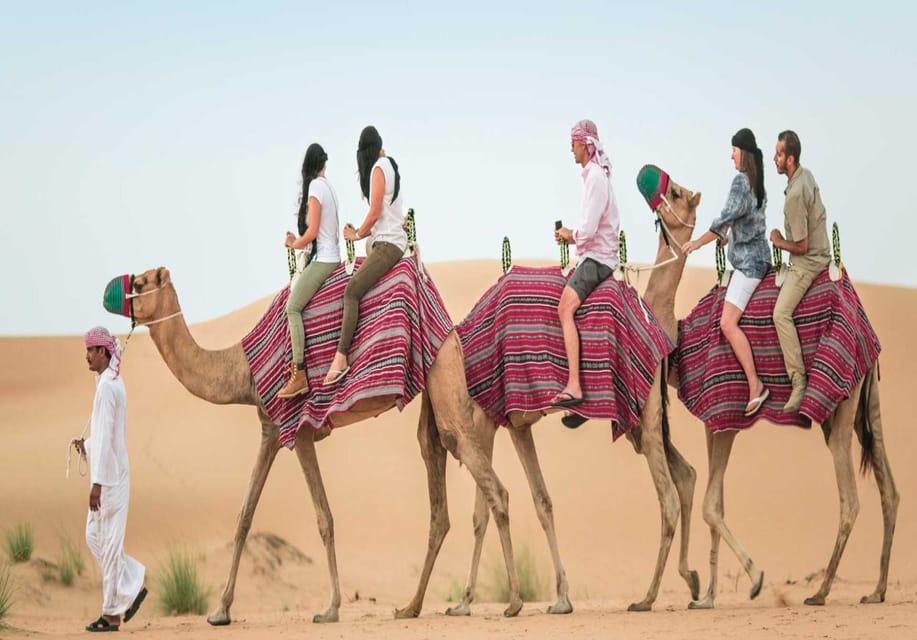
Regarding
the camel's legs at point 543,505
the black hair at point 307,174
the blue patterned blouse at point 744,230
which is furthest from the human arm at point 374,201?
the blue patterned blouse at point 744,230

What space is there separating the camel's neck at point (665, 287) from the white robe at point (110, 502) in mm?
4159

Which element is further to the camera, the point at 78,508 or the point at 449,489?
the point at 449,489

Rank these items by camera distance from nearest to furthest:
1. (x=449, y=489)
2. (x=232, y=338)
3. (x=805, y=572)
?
(x=805, y=572) < (x=449, y=489) < (x=232, y=338)

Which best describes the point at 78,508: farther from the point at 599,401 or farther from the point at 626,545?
the point at 599,401

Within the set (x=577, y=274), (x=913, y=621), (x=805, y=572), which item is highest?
(x=577, y=274)

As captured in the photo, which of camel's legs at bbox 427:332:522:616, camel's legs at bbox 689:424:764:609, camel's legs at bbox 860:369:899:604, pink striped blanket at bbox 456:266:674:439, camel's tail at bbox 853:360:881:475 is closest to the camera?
camel's legs at bbox 427:332:522:616

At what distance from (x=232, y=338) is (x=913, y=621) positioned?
20.6 metres

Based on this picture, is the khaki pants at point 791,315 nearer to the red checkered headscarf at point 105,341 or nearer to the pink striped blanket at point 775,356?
the pink striped blanket at point 775,356

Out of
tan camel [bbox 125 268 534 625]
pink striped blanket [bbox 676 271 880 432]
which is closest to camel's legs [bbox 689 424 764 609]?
pink striped blanket [bbox 676 271 880 432]

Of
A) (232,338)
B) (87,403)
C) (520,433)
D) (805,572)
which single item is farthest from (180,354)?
(232,338)

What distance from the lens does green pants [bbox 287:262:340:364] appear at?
10883 millimetres

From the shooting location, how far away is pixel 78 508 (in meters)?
18.1

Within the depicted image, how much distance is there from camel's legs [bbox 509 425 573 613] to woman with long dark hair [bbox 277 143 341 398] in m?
1.81

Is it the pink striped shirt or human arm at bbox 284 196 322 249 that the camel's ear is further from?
the pink striped shirt
